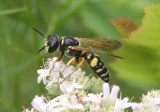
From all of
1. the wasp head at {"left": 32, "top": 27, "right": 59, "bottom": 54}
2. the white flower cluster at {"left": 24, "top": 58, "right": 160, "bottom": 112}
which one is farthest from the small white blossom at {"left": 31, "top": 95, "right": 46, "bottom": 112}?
the wasp head at {"left": 32, "top": 27, "right": 59, "bottom": 54}

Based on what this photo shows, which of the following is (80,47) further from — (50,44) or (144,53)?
(144,53)

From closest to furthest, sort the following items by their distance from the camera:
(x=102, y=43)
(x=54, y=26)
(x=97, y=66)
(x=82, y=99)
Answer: (x=82, y=99) < (x=97, y=66) < (x=102, y=43) < (x=54, y=26)

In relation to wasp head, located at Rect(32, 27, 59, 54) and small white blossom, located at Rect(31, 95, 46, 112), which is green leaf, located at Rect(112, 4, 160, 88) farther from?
small white blossom, located at Rect(31, 95, 46, 112)

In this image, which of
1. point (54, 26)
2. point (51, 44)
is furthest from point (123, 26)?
point (54, 26)

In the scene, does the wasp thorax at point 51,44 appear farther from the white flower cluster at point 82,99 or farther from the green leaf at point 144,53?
the green leaf at point 144,53

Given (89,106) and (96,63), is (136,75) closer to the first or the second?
(96,63)

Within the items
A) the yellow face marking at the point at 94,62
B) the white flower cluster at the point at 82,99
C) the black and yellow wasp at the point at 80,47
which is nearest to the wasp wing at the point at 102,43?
the black and yellow wasp at the point at 80,47
